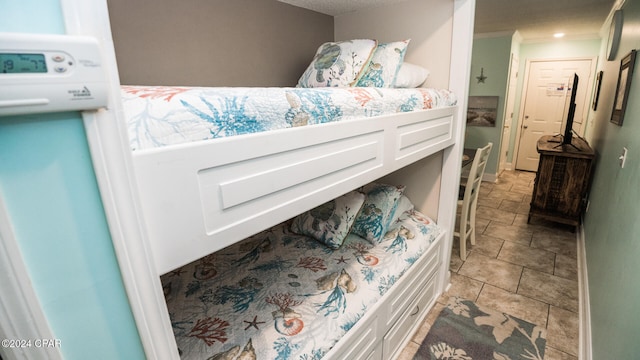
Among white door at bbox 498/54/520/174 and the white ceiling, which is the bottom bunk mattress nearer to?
the white ceiling

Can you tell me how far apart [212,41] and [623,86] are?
2672mm

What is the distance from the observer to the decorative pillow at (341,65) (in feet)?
4.75

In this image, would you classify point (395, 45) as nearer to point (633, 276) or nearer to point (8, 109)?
point (633, 276)

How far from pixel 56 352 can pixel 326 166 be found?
2.34ft

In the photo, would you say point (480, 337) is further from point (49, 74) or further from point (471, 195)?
point (49, 74)

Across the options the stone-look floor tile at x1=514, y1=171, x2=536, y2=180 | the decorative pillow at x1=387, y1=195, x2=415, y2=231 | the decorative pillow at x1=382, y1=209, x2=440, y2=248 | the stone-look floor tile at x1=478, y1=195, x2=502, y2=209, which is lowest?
the stone-look floor tile at x1=478, y1=195, x2=502, y2=209

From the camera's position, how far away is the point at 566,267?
2.55 metres

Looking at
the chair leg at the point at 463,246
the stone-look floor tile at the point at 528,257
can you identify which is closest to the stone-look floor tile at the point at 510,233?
the stone-look floor tile at the point at 528,257

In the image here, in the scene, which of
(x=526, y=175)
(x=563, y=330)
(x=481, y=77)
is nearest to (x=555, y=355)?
(x=563, y=330)

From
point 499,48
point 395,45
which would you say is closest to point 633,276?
point 395,45

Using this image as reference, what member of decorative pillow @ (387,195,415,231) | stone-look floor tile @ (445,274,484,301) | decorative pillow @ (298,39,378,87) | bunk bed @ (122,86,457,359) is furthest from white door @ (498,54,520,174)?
decorative pillow @ (298,39,378,87)

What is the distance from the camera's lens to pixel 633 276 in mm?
1160

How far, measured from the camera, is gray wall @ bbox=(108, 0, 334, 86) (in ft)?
3.67

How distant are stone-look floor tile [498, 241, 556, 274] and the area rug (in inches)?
32.4
